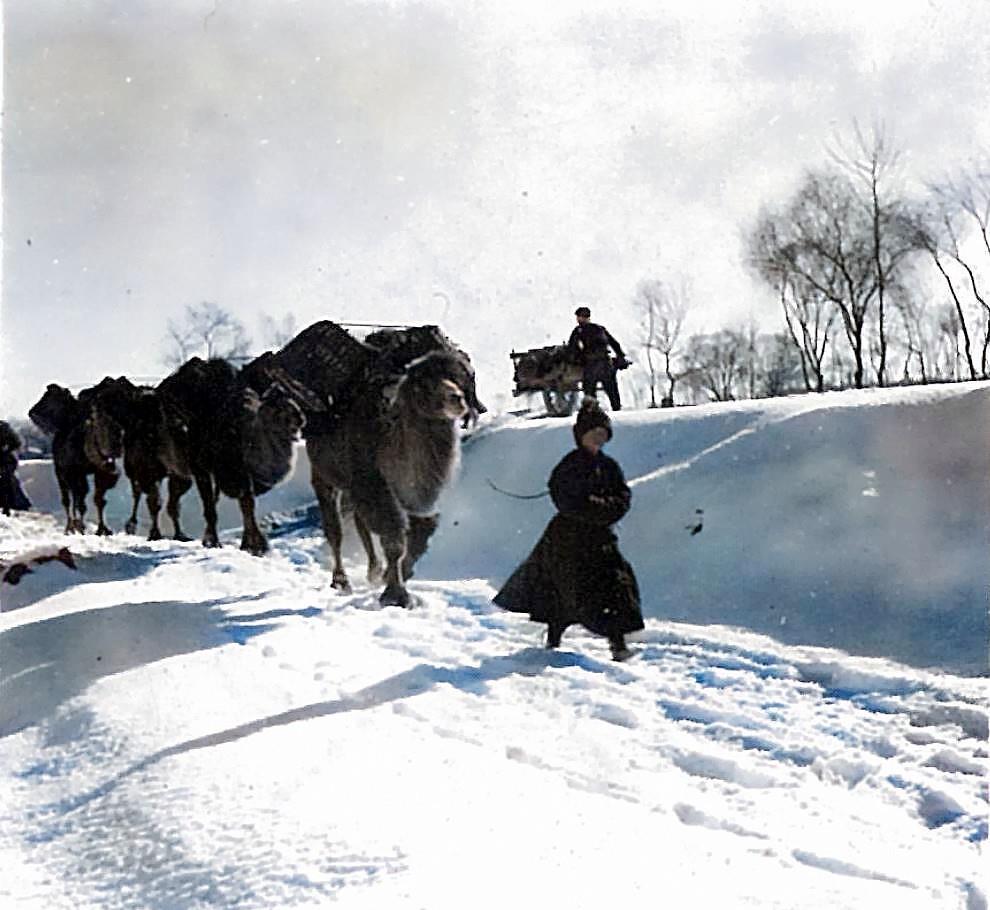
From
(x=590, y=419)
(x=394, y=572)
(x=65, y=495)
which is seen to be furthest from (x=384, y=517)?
(x=65, y=495)

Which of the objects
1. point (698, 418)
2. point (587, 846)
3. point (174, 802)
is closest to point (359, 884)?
point (587, 846)

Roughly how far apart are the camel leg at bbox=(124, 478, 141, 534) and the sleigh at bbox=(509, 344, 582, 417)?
335 cm

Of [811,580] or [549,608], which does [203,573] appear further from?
[811,580]

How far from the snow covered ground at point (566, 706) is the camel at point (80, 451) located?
90 cm

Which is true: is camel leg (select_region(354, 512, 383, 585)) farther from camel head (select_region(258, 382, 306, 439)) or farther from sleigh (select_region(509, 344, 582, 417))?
sleigh (select_region(509, 344, 582, 417))

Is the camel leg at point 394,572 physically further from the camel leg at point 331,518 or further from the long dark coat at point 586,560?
the long dark coat at point 586,560

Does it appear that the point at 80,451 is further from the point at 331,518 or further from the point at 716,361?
the point at 716,361

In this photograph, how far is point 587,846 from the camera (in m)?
2.59

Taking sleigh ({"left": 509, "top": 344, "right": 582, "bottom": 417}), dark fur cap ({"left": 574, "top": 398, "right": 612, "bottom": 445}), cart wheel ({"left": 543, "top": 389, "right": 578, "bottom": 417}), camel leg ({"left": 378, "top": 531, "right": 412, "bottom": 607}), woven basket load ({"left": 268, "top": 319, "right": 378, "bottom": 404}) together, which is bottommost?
camel leg ({"left": 378, "top": 531, "right": 412, "bottom": 607})

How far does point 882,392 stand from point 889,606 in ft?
3.54

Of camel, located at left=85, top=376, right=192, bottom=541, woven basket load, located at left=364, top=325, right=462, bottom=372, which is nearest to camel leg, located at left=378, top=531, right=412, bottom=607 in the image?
woven basket load, located at left=364, top=325, right=462, bottom=372

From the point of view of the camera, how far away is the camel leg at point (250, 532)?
6.69 metres

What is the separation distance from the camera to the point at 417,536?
629cm

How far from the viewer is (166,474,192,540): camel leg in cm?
738
